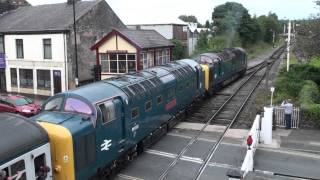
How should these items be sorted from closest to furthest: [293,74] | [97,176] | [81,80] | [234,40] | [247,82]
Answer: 1. [97,176]
2. [293,74]
3. [81,80]
4. [247,82]
5. [234,40]

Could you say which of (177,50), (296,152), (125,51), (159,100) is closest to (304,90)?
(296,152)

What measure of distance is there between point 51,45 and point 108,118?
72.3 ft

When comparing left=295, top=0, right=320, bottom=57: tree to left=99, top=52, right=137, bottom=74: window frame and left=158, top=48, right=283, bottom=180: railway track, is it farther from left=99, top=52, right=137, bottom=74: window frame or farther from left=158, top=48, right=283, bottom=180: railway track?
left=99, top=52, right=137, bottom=74: window frame

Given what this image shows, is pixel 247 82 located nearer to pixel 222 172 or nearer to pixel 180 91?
pixel 180 91

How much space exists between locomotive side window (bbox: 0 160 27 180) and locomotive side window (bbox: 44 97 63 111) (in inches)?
119

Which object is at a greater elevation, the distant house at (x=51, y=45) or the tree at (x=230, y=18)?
the tree at (x=230, y=18)

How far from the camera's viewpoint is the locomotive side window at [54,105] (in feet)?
38.7

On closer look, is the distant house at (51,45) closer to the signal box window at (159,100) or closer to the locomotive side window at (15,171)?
the signal box window at (159,100)

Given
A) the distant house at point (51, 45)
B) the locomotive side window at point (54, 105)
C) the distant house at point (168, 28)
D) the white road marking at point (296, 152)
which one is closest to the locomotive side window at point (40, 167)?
the locomotive side window at point (54, 105)

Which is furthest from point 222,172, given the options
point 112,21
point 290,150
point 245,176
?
point 112,21

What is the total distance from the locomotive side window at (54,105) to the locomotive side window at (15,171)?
3.03 meters

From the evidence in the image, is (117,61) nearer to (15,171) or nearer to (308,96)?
(308,96)

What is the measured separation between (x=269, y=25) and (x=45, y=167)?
103 metres

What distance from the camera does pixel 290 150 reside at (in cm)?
1598
